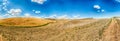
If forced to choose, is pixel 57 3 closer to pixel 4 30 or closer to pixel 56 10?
pixel 56 10

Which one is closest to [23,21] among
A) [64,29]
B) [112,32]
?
[64,29]

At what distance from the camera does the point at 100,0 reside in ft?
14.0

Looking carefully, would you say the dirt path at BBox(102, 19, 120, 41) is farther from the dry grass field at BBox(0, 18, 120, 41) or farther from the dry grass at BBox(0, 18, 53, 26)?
the dry grass at BBox(0, 18, 53, 26)

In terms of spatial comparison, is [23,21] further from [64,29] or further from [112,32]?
[112,32]

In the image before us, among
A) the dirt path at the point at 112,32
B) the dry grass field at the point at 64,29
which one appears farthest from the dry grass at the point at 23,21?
the dirt path at the point at 112,32

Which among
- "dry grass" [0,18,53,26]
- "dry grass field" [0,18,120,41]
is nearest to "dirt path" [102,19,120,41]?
"dry grass field" [0,18,120,41]

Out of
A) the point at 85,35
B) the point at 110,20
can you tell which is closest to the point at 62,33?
the point at 85,35

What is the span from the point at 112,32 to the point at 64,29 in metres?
0.61

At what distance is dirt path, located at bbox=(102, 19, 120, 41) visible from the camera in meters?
4.24

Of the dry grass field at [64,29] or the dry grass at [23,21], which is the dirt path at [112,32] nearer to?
the dry grass field at [64,29]

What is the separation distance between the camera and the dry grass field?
4.21 m

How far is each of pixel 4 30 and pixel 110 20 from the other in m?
1.34

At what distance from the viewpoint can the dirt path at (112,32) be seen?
4238 mm

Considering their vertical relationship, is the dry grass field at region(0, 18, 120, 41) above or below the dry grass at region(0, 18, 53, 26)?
below
